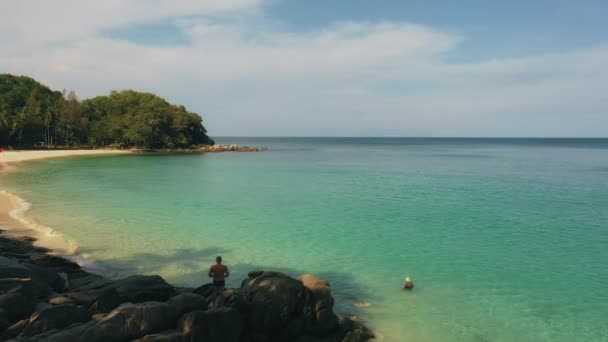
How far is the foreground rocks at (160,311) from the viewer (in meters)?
9.84

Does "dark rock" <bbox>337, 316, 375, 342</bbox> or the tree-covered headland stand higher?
the tree-covered headland

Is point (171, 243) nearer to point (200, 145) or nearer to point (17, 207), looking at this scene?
point (17, 207)

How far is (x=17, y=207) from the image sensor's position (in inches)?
1212

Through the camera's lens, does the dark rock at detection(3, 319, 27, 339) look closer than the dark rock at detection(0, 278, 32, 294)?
Yes

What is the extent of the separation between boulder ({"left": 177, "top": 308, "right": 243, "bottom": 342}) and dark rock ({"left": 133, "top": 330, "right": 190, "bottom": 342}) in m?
0.13

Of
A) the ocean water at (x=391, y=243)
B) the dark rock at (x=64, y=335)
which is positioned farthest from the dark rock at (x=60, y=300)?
the ocean water at (x=391, y=243)

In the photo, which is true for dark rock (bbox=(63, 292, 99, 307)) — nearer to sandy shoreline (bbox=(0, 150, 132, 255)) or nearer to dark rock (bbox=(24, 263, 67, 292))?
dark rock (bbox=(24, 263, 67, 292))

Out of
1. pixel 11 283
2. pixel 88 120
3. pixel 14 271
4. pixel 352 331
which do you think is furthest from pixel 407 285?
pixel 88 120

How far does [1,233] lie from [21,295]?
14394 mm

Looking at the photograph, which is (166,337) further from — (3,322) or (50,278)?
(50,278)

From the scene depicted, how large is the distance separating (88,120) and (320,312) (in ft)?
373

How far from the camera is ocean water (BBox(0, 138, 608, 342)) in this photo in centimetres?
1484

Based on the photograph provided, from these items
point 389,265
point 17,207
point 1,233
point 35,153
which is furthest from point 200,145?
point 389,265

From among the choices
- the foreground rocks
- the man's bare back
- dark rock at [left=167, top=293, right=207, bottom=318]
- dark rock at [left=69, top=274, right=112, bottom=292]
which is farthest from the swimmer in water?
dark rock at [left=69, top=274, right=112, bottom=292]
